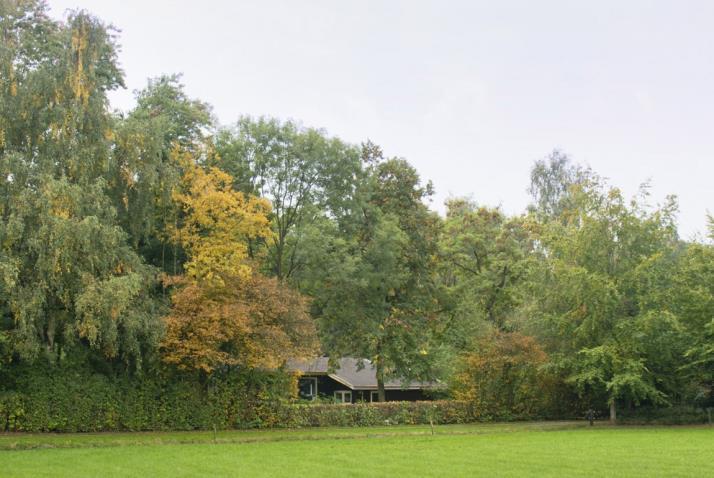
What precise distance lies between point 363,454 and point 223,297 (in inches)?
456

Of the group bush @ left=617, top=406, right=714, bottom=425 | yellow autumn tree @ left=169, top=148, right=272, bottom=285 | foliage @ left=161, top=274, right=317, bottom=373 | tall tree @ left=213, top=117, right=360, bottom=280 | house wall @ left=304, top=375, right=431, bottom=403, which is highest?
tall tree @ left=213, top=117, right=360, bottom=280

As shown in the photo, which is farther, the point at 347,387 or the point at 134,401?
the point at 347,387

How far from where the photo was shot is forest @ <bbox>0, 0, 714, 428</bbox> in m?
26.7

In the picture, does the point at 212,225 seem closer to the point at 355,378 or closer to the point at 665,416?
the point at 355,378

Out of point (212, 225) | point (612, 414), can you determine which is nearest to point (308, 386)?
point (612, 414)

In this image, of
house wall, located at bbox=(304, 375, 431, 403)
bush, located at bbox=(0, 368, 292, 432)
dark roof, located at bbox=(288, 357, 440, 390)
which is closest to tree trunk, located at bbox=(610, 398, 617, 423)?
dark roof, located at bbox=(288, 357, 440, 390)

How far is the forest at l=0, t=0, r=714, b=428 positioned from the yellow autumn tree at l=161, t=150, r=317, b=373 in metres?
0.10

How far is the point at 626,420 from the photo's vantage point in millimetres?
39219

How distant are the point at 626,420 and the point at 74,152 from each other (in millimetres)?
31101

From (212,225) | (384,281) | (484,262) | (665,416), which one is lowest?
(665,416)

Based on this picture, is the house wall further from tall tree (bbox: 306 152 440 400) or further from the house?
tall tree (bbox: 306 152 440 400)

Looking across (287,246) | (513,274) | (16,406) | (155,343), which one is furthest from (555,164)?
(16,406)

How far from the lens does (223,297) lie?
1243 inches

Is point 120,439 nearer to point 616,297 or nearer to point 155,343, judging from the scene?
point 155,343
